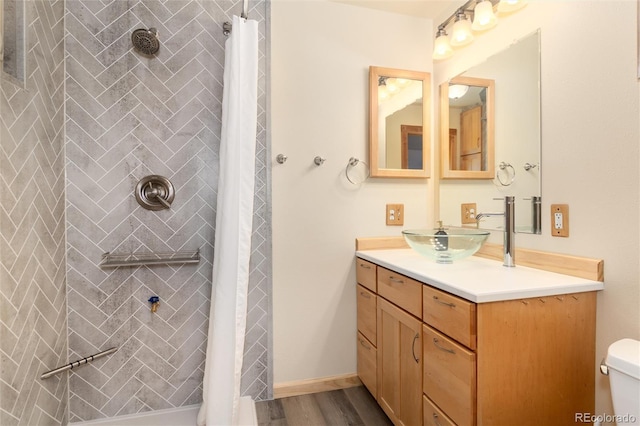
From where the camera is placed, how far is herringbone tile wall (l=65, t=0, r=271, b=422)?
158cm

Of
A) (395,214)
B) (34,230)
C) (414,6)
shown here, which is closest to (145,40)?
(34,230)

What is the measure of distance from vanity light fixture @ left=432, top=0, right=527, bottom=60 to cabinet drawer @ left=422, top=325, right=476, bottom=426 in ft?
5.16

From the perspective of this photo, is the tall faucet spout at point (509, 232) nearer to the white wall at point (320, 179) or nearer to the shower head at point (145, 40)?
the white wall at point (320, 179)

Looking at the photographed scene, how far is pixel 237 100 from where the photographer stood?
148 centimetres

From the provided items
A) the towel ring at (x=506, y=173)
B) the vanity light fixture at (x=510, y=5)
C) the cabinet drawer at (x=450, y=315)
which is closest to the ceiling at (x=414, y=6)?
the vanity light fixture at (x=510, y=5)

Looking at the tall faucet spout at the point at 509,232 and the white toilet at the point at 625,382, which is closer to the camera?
the white toilet at the point at 625,382

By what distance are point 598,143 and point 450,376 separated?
41.2 inches

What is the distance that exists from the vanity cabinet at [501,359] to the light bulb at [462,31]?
1433mm

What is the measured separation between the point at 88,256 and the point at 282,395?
135cm

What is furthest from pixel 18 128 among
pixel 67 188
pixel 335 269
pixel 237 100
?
pixel 335 269

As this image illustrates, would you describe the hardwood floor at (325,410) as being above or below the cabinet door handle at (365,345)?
A: below

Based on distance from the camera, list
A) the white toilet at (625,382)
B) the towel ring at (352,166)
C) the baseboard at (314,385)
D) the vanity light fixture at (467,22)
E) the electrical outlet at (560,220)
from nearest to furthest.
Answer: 1. the white toilet at (625,382)
2. the electrical outlet at (560,220)
3. the vanity light fixture at (467,22)
4. the baseboard at (314,385)
5. the towel ring at (352,166)

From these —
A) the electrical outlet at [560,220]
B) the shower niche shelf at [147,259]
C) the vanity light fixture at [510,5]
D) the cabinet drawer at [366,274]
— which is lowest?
the cabinet drawer at [366,274]

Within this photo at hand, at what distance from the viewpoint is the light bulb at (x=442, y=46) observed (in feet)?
6.33
